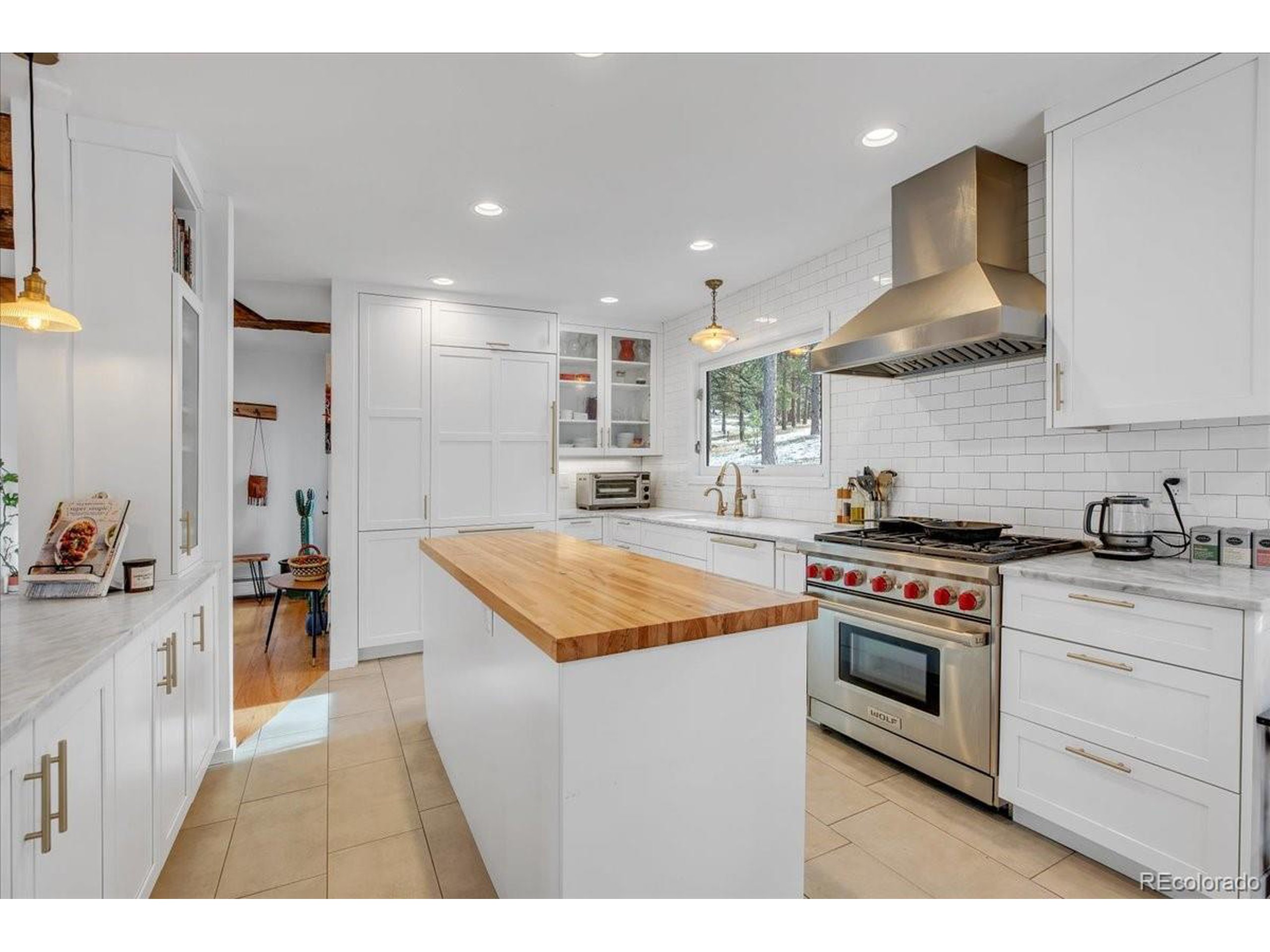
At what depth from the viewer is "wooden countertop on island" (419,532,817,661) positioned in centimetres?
131

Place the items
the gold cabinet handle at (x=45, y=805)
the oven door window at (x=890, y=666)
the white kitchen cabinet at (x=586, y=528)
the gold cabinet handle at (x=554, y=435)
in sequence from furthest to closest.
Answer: the white kitchen cabinet at (x=586, y=528)
the gold cabinet handle at (x=554, y=435)
the oven door window at (x=890, y=666)
the gold cabinet handle at (x=45, y=805)

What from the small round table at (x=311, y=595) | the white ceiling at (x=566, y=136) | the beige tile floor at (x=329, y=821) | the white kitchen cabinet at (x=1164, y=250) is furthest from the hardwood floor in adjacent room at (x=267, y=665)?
the white kitchen cabinet at (x=1164, y=250)

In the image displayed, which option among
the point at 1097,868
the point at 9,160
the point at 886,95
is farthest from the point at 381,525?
the point at 1097,868

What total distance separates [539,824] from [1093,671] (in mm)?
1774

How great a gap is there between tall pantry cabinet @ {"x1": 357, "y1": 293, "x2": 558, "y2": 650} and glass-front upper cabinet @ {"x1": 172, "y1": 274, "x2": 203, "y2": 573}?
1.49 metres

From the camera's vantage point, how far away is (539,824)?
4.49 feet

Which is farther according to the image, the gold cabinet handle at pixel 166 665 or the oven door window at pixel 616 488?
the oven door window at pixel 616 488

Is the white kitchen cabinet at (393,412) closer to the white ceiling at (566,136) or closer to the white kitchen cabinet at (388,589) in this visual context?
the white kitchen cabinet at (388,589)

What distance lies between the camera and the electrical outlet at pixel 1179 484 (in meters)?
2.24

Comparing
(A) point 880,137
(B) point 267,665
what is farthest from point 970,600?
(B) point 267,665

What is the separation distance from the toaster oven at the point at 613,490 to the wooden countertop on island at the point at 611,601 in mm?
2830

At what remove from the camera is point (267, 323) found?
17.2 ft

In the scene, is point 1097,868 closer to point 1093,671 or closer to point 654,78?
point 1093,671

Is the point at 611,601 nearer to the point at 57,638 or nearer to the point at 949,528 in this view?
the point at 57,638
